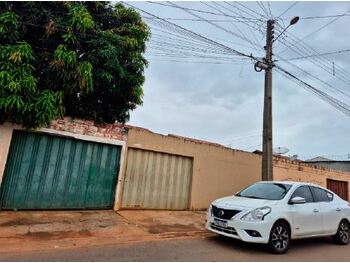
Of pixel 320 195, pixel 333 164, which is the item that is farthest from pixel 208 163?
pixel 333 164

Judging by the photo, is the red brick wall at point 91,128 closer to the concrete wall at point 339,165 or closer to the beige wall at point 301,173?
the beige wall at point 301,173

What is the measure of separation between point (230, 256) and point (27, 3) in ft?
25.5

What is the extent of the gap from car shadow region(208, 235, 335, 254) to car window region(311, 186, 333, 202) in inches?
42.6

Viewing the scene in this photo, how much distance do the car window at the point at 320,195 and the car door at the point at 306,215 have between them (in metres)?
0.20

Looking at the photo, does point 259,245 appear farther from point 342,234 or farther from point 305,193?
point 342,234

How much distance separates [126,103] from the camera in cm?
1052

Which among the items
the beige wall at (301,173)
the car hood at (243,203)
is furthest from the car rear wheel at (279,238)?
the beige wall at (301,173)

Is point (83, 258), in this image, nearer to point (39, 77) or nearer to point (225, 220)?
point (225, 220)

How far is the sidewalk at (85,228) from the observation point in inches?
251


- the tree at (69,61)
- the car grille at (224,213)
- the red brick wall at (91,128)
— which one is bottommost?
the car grille at (224,213)

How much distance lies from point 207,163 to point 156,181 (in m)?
2.37

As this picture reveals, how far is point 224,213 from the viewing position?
23.0 ft

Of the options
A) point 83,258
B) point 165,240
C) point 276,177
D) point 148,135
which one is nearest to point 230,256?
point 165,240

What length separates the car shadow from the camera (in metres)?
6.88
